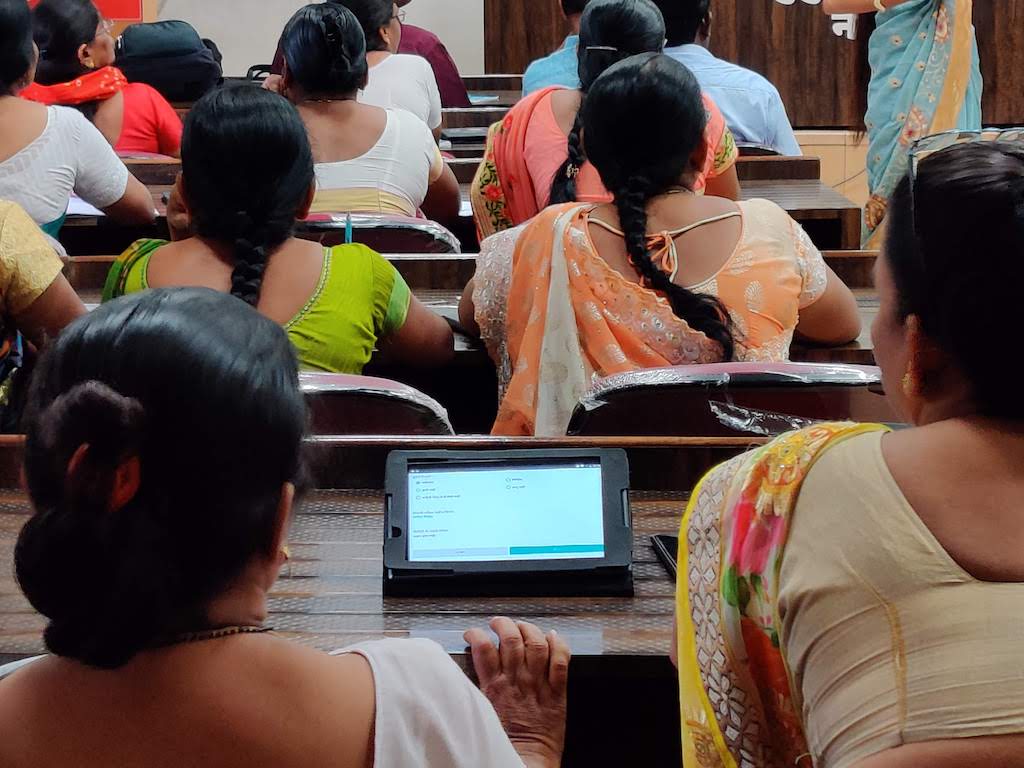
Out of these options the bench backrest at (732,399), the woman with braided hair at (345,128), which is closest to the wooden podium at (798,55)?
the woman with braided hair at (345,128)

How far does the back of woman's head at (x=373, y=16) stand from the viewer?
3785mm

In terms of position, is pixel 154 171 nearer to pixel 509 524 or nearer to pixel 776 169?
pixel 776 169

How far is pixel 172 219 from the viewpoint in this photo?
1970 millimetres

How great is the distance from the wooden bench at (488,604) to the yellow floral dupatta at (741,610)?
117 millimetres

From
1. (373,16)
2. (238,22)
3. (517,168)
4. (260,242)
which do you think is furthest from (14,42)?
(238,22)

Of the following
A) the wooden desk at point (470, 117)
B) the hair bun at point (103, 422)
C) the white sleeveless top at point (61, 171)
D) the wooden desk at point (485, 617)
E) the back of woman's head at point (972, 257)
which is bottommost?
the wooden desk at point (485, 617)

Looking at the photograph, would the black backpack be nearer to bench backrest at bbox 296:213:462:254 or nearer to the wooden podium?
the wooden podium

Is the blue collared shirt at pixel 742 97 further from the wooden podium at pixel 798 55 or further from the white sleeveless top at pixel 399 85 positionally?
the wooden podium at pixel 798 55

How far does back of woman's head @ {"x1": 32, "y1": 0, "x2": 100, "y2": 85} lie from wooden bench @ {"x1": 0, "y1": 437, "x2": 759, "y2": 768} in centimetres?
236

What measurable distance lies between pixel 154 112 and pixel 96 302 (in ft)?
6.16

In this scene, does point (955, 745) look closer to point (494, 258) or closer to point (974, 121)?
point (494, 258)

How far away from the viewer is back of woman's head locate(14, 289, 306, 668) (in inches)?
Result: 31.5

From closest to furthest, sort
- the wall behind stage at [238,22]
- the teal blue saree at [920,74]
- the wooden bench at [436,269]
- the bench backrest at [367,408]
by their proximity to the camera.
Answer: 1. the bench backrest at [367,408]
2. the wooden bench at [436,269]
3. the teal blue saree at [920,74]
4. the wall behind stage at [238,22]

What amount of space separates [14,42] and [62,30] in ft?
3.40
